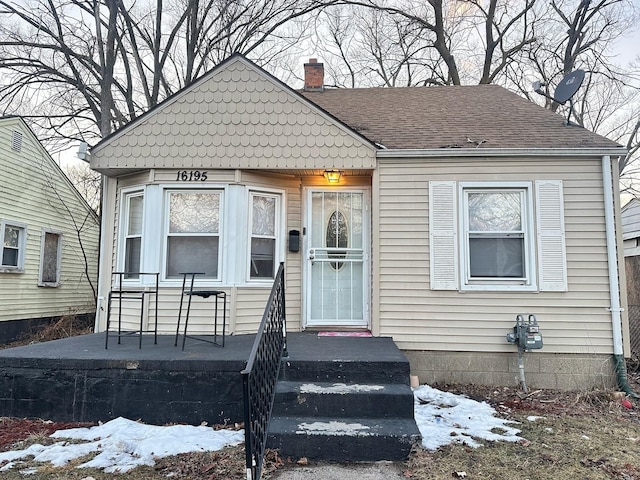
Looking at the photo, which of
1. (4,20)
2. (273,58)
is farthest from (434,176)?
(4,20)

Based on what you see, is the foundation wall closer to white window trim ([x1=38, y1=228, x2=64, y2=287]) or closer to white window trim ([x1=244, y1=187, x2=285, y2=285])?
white window trim ([x1=244, y1=187, x2=285, y2=285])

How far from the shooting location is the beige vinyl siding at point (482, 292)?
17.4 feet

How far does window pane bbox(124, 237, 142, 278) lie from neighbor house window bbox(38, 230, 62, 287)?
6506mm

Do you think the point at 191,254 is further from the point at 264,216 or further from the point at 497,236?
the point at 497,236

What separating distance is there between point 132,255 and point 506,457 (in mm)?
5088

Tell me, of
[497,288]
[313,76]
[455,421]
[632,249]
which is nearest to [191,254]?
[455,421]

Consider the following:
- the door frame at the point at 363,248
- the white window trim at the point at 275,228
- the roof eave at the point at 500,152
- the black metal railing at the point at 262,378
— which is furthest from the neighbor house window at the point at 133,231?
the roof eave at the point at 500,152

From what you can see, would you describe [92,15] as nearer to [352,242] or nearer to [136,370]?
[352,242]

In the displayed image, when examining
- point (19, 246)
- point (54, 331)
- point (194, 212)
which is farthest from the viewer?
point (54, 331)

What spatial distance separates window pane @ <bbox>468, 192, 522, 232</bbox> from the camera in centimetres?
558

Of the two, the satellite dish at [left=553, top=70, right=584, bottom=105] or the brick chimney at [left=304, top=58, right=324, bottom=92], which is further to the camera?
the brick chimney at [left=304, top=58, right=324, bottom=92]

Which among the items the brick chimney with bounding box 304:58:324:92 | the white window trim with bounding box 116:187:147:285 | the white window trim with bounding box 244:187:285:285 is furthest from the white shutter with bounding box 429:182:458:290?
the brick chimney with bounding box 304:58:324:92

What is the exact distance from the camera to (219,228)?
5.62 metres

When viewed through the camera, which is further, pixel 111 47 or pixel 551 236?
pixel 111 47
